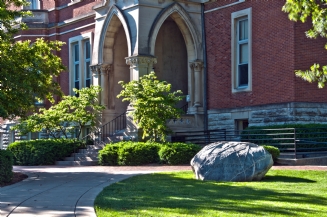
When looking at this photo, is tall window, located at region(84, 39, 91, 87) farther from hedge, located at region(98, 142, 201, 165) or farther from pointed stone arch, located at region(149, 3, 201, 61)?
hedge, located at region(98, 142, 201, 165)

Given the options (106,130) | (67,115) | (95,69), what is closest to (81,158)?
(67,115)

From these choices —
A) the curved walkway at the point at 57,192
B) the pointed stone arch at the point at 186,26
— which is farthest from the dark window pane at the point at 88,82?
A: the curved walkway at the point at 57,192

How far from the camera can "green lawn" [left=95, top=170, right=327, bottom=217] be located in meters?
10.6

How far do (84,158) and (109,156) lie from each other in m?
3.00

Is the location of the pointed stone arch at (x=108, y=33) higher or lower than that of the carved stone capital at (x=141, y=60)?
higher

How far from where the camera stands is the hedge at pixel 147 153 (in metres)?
21.0

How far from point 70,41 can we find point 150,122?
11.7m

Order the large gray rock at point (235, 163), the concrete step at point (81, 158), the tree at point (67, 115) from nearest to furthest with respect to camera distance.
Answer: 1. the large gray rock at point (235, 163)
2. the concrete step at point (81, 158)
3. the tree at point (67, 115)

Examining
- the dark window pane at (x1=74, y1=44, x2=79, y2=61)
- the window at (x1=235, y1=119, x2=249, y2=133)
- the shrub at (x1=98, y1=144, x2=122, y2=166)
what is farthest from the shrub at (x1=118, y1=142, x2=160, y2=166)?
the dark window pane at (x1=74, y1=44, x2=79, y2=61)

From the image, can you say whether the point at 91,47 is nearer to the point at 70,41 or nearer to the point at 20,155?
the point at 70,41

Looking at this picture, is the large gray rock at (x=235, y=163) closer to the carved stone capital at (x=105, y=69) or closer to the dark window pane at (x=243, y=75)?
the dark window pane at (x=243, y=75)

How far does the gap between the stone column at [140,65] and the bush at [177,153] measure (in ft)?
17.7

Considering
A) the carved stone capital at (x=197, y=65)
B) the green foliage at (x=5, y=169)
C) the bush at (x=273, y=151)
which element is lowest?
the green foliage at (x=5, y=169)

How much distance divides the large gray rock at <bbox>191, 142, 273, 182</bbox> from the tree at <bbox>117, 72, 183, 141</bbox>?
7468 millimetres
